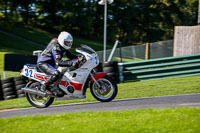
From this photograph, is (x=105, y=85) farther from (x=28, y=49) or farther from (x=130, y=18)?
(x=130, y=18)

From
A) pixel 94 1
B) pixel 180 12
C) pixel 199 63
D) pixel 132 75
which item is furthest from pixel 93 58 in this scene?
pixel 180 12

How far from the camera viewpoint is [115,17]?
4812cm

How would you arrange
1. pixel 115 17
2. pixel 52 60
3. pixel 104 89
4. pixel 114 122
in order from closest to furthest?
pixel 114 122 < pixel 104 89 < pixel 52 60 < pixel 115 17

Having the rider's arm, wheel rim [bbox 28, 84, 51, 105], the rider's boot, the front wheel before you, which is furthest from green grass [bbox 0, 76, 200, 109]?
the rider's arm

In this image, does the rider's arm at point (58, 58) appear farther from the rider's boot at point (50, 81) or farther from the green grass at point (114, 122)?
the green grass at point (114, 122)

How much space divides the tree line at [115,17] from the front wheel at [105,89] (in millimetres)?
31998

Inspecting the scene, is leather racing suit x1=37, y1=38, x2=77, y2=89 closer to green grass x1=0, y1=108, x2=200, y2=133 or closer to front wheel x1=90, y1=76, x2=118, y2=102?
front wheel x1=90, y1=76, x2=118, y2=102

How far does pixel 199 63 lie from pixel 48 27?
30703 mm

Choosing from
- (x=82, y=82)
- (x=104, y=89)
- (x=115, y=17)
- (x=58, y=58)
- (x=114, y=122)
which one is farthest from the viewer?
(x=115, y=17)

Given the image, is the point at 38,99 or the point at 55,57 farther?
the point at 38,99

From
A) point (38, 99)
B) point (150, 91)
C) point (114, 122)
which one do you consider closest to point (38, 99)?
point (38, 99)

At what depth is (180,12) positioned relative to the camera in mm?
50469

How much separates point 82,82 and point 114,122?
7.60 feet

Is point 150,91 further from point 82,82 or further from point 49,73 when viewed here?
point 49,73
